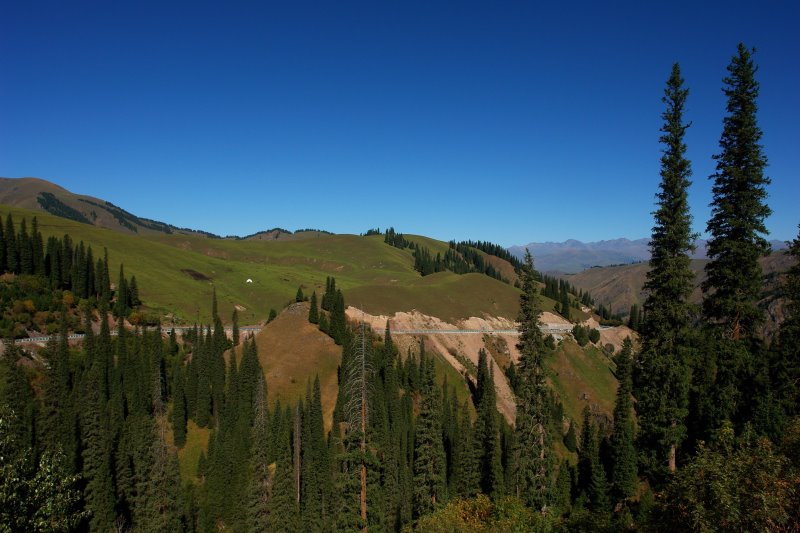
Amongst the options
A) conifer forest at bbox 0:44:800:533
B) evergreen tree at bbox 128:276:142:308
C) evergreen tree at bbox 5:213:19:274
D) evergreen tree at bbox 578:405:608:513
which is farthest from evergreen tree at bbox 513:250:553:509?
evergreen tree at bbox 5:213:19:274

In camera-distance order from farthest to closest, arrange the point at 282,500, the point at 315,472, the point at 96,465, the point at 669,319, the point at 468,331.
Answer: the point at 468,331 → the point at 315,472 → the point at 96,465 → the point at 282,500 → the point at 669,319

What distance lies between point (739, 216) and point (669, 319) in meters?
9.97

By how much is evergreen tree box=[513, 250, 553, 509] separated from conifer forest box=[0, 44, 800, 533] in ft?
0.63

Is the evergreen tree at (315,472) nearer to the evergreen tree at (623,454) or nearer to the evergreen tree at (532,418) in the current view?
the evergreen tree at (532,418)

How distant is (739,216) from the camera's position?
33531 millimetres

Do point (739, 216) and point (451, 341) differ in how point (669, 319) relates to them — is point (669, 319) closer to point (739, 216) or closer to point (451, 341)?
point (739, 216)

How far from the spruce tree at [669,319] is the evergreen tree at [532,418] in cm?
1033

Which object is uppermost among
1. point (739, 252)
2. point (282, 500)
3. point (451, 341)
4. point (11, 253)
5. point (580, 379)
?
point (739, 252)

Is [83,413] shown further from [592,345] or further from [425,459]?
[592,345]

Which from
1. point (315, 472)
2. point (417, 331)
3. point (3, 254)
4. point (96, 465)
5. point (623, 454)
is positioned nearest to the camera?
point (96, 465)

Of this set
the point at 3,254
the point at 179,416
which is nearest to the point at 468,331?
the point at 179,416

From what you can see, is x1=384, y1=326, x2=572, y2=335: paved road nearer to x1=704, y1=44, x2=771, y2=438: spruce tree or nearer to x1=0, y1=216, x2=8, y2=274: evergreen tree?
x1=704, y1=44, x2=771, y2=438: spruce tree

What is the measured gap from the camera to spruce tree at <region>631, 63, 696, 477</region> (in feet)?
101

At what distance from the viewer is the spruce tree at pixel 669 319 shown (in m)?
30.9
